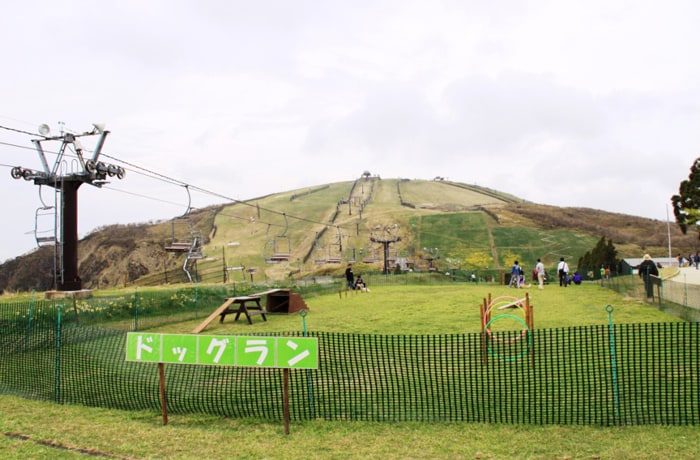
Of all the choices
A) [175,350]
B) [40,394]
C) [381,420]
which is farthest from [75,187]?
[381,420]

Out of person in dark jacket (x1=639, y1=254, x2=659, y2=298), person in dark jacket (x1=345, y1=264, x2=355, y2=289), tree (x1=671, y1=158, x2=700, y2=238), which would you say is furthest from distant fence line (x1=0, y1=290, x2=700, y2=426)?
tree (x1=671, y1=158, x2=700, y2=238)

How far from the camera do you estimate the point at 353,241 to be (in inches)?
3265

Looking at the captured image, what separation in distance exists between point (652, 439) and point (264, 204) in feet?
403

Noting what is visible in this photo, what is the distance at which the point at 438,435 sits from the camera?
6285 mm

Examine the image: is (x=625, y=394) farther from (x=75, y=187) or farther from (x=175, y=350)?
(x=75, y=187)

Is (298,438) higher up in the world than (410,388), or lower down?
lower down

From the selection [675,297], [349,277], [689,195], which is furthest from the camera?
[689,195]

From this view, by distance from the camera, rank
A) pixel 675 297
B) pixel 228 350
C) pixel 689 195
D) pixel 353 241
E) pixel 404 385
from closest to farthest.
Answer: pixel 228 350, pixel 404 385, pixel 675 297, pixel 689 195, pixel 353 241

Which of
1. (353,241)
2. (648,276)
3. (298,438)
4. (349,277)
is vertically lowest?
(298,438)

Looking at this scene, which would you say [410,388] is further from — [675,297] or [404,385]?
[675,297]

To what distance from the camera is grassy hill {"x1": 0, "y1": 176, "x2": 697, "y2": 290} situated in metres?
75.2

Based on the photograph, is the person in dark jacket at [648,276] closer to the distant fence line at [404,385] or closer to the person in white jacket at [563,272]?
the person in white jacket at [563,272]

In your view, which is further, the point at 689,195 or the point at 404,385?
the point at 689,195

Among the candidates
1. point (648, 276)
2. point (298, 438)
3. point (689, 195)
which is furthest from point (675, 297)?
point (689, 195)
